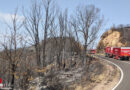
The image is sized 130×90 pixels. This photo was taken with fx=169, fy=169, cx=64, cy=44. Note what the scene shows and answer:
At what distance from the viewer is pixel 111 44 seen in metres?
73.8

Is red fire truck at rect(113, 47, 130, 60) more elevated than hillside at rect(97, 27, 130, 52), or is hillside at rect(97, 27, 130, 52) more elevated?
hillside at rect(97, 27, 130, 52)

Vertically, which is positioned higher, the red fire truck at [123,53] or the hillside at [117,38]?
the hillside at [117,38]

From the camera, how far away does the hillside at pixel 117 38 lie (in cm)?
6896

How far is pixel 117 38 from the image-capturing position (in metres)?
72.6

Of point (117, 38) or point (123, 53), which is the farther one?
point (117, 38)

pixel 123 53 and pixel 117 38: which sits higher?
pixel 117 38

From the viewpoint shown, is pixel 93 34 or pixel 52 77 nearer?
pixel 52 77

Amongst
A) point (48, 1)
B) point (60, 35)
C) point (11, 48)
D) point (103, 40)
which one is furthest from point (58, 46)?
point (103, 40)

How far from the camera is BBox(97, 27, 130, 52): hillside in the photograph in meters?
69.0

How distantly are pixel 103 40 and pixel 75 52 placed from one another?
186 ft

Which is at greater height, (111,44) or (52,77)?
(111,44)

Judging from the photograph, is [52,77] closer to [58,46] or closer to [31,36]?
[31,36]

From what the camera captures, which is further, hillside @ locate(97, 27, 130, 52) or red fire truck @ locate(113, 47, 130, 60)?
hillside @ locate(97, 27, 130, 52)

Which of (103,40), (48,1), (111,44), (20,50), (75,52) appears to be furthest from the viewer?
(103,40)
